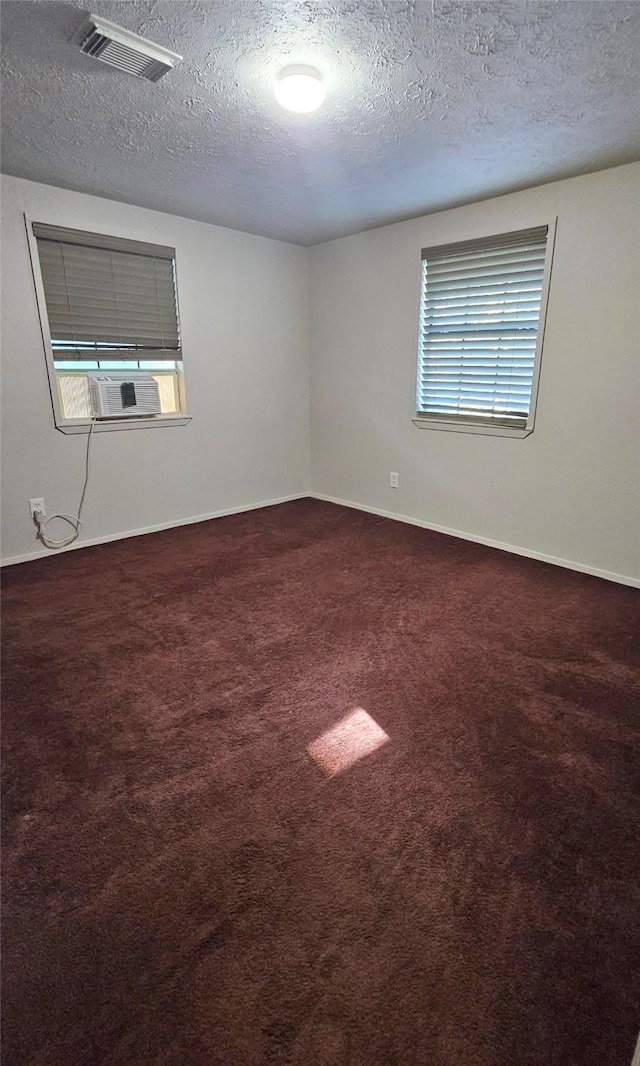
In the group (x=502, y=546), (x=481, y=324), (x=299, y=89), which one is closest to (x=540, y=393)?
(x=481, y=324)

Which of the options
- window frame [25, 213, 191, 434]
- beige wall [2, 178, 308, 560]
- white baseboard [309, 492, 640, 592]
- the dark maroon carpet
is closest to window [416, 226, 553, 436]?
white baseboard [309, 492, 640, 592]

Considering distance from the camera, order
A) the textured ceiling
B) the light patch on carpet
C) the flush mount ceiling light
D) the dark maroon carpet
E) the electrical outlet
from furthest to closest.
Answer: the electrical outlet < the flush mount ceiling light < the light patch on carpet < the textured ceiling < the dark maroon carpet

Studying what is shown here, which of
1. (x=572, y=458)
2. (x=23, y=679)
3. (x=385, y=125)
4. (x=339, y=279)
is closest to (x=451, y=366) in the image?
(x=572, y=458)

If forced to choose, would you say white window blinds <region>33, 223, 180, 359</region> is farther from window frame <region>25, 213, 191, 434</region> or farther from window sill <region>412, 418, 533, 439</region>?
window sill <region>412, 418, 533, 439</region>

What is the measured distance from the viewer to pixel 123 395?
12.2 ft

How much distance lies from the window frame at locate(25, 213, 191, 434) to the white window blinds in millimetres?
44

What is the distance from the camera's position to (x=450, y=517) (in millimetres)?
4086

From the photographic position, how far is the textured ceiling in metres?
1.63

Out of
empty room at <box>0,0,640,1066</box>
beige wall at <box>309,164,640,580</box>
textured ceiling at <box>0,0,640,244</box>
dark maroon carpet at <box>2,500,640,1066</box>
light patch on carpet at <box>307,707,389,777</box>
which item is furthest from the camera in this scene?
beige wall at <box>309,164,640,580</box>

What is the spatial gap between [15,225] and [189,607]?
8.33 ft

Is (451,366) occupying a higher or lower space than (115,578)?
higher

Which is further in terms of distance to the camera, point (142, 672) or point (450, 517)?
point (450, 517)

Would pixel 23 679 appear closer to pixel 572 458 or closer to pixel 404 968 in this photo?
pixel 404 968

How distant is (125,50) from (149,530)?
297 cm
